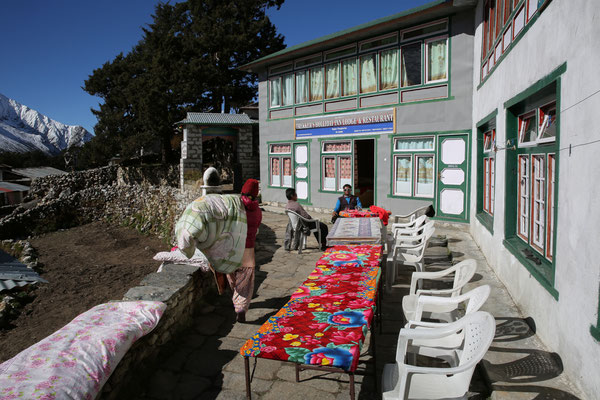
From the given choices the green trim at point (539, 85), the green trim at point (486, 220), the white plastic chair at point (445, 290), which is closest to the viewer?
the green trim at point (539, 85)

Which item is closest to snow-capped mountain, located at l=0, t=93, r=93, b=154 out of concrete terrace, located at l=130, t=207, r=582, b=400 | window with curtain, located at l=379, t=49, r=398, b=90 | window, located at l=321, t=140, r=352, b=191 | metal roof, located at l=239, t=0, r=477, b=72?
metal roof, located at l=239, t=0, r=477, b=72

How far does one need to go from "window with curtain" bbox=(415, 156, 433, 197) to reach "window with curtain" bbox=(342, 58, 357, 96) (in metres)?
3.34

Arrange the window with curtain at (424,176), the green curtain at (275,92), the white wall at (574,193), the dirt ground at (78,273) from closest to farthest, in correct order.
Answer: the white wall at (574,193), the dirt ground at (78,273), the window with curtain at (424,176), the green curtain at (275,92)

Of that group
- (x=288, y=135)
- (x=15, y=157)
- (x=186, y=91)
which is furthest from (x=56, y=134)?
(x=288, y=135)

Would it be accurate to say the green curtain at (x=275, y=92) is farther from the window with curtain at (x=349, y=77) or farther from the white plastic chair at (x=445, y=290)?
the white plastic chair at (x=445, y=290)

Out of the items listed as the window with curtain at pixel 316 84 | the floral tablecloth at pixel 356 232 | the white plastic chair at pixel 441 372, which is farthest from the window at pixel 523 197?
the window with curtain at pixel 316 84

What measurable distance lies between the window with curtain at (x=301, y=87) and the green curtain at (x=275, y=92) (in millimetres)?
966

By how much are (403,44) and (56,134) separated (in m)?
169

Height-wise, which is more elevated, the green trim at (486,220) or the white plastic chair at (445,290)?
the green trim at (486,220)

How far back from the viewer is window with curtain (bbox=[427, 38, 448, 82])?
1077cm

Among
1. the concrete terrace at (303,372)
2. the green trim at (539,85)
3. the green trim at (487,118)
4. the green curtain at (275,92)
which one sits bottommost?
the concrete terrace at (303,372)

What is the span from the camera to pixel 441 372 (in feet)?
7.77

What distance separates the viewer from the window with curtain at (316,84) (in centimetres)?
1401

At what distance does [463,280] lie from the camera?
3975 mm
